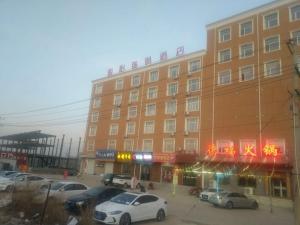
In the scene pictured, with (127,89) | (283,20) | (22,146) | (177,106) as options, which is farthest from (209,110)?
(22,146)

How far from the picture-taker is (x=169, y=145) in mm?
45031

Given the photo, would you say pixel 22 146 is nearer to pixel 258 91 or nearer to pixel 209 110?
pixel 209 110

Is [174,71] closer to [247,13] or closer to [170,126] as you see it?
[170,126]

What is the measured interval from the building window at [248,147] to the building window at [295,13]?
632 inches

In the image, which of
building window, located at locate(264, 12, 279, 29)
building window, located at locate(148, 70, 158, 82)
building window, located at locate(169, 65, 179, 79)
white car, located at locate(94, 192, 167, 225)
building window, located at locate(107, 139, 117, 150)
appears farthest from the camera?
building window, located at locate(107, 139, 117, 150)

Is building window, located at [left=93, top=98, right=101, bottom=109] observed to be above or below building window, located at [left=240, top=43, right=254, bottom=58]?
below

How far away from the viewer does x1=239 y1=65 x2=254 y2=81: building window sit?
38.7 m

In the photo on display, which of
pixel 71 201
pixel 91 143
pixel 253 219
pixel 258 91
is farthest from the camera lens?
pixel 91 143

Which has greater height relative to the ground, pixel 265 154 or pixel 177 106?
pixel 177 106

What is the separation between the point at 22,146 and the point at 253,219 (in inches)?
2400

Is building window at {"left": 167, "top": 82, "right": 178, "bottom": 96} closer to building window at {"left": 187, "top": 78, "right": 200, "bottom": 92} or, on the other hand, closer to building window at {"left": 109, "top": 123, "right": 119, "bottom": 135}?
building window at {"left": 187, "top": 78, "right": 200, "bottom": 92}

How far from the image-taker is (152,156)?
4516 centimetres

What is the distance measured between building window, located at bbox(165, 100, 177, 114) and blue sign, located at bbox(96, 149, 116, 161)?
11442 mm

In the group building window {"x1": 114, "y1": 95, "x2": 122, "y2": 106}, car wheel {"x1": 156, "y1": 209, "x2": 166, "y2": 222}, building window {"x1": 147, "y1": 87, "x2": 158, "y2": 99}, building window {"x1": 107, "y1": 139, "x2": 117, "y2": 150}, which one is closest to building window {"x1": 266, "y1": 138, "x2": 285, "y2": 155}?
car wheel {"x1": 156, "y1": 209, "x2": 166, "y2": 222}
